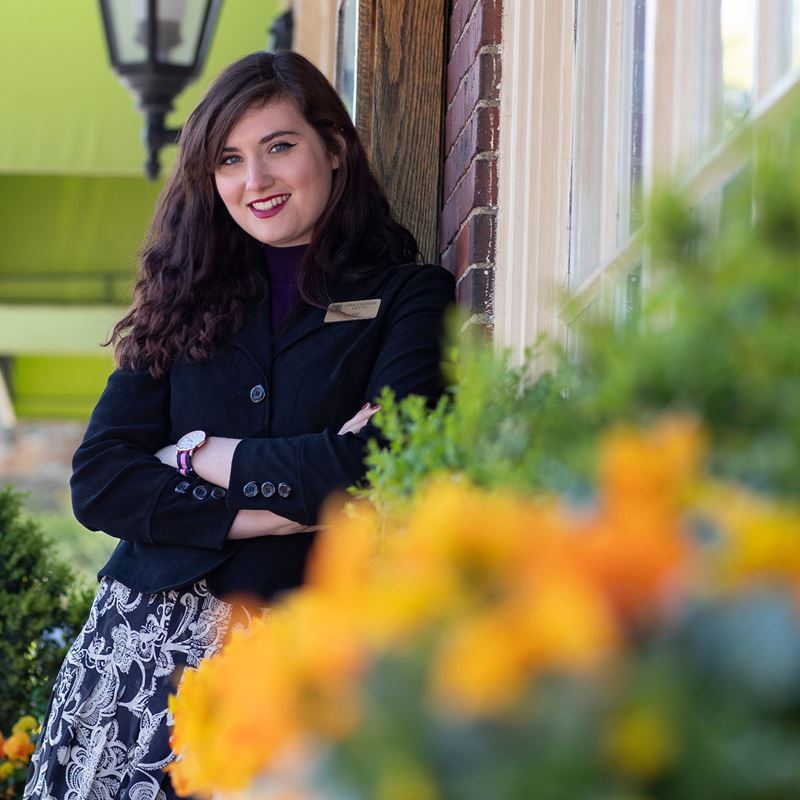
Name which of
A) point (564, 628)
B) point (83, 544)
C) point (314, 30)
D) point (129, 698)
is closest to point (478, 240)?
point (129, 698)

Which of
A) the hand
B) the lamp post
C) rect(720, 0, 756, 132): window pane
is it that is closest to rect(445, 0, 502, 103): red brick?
the hand

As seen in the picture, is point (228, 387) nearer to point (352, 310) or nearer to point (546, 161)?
point (352, 310)

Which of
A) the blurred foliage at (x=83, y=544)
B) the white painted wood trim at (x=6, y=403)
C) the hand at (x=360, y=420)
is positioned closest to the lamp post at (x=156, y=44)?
the hand at (x=360, y=420)

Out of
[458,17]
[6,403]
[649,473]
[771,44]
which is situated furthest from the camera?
[6,403]

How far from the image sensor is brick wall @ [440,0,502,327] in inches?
107

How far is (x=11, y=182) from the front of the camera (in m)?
7.11

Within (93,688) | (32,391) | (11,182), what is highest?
(11,182)

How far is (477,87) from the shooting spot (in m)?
2.78

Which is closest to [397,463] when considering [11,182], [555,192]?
[555,192]

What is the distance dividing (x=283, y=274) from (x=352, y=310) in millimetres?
236

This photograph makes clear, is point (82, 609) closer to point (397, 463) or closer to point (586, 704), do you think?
point (397, 463)

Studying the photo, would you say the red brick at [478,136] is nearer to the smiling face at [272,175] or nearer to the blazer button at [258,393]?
the smiling face at [272,175]

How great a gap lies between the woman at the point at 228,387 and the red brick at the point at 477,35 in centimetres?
30

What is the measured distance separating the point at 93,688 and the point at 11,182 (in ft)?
16.4
